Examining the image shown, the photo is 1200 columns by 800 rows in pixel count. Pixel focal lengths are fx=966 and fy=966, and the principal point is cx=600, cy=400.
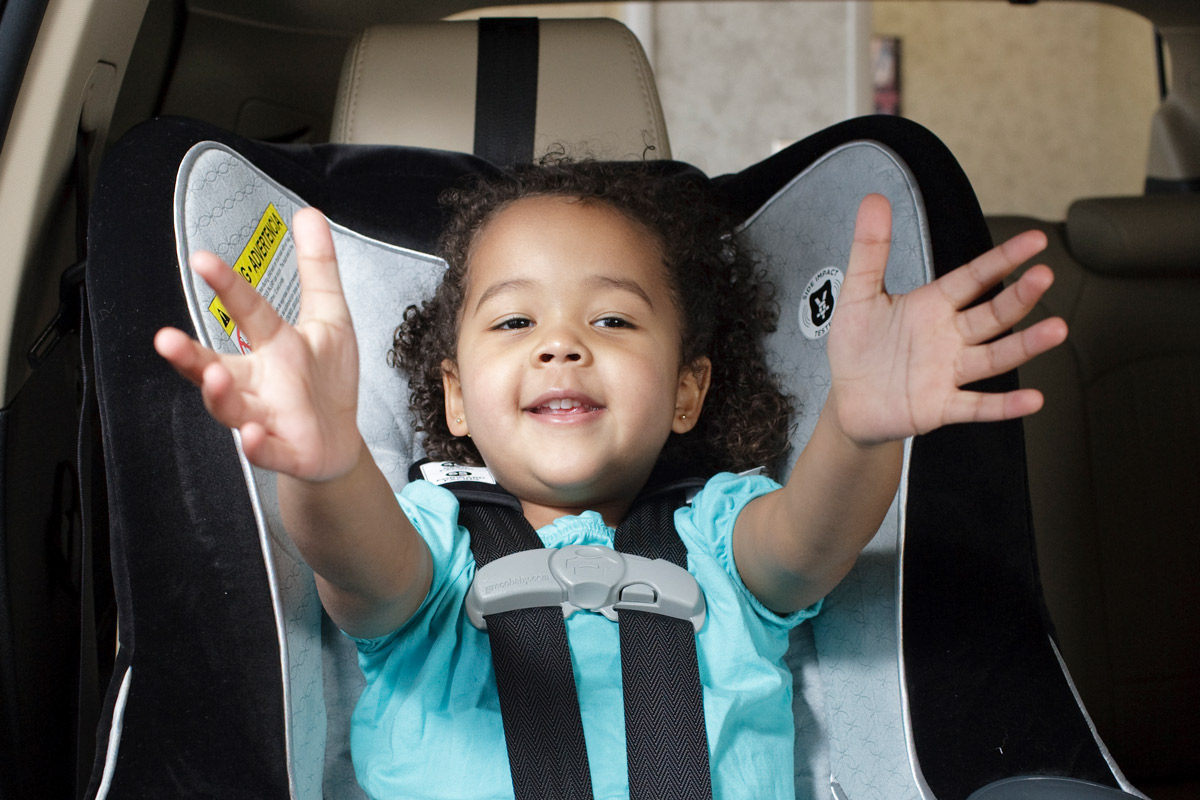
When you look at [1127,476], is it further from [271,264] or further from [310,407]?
[310,407]

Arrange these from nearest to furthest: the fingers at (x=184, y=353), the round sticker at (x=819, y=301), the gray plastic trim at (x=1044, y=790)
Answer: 1. the fingers at (x=184, y=353)
2. the gray plastic trim at (x=1044, y=790)
3. the round sticker at (x=819, y=301)

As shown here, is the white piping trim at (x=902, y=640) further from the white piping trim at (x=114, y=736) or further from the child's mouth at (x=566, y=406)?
the white piping trim at (x=114, y=736)

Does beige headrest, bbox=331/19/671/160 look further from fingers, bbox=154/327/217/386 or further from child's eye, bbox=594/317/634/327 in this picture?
fingers, bbox=154/327/217/386

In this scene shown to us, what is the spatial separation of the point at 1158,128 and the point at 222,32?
177cm

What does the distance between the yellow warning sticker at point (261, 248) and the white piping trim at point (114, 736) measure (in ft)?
1.03

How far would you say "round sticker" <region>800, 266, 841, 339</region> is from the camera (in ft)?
3.51

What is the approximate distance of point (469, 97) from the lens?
1309 millimetres

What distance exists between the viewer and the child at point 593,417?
632 millimetres

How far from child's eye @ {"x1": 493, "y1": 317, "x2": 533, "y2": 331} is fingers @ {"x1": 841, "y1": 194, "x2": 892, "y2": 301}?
0.40 m

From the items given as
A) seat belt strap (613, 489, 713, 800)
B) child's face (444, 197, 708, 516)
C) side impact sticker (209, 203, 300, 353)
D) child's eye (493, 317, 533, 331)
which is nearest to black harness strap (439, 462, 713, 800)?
seat belt strap (613, 489, 713, 800)

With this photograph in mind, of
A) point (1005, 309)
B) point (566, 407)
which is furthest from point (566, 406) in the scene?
point (1005, 309)

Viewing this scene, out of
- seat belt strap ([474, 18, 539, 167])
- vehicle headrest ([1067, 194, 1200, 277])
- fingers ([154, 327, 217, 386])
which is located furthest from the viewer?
vehicle headrest ([1067, 194, 1200, 277])

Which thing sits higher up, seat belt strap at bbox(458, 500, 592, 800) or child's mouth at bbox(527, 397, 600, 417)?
child's mouth at bbox(527, 397, 600, 417)

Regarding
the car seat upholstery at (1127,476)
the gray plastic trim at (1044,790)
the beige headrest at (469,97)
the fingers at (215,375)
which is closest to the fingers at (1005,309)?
the gray plastic trim at (1044,790)
